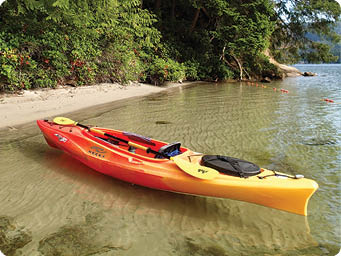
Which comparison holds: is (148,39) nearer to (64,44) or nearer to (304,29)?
(64,44)

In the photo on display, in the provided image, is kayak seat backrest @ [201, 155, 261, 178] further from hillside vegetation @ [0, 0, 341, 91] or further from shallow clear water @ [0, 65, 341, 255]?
hillside vegetation @ [0, 0, 341, 91]

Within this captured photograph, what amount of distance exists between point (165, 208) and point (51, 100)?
6928 mm

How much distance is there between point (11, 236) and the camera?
2.96 metres

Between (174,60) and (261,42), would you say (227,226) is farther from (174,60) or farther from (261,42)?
(261,42)

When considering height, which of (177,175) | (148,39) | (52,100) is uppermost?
(148,39)

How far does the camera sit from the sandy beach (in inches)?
300

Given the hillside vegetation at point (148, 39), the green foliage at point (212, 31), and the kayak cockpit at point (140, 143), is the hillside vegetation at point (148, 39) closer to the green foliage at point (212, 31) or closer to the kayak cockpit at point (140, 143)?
the green foliage at point (212, 31)

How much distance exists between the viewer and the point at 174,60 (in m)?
18.3

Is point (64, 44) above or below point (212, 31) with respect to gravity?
below

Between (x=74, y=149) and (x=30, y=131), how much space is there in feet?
8.49

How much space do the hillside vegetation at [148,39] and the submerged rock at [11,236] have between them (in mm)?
6093

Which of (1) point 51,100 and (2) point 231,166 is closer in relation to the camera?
(2) point 231,166

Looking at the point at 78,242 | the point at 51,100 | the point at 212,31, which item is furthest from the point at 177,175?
the point at 212,31

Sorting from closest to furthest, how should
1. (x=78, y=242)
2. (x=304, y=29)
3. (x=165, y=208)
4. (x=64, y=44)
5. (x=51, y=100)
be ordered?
(x=78, y=242) → (x=165, y=208) → (x=51, y=100) → (x=64, y=44) → (x=304, y=29)
